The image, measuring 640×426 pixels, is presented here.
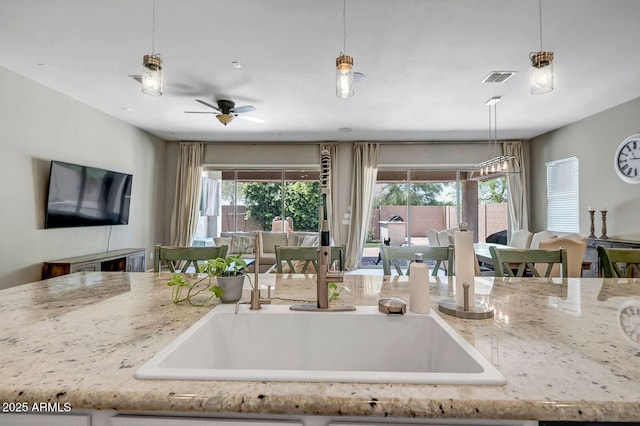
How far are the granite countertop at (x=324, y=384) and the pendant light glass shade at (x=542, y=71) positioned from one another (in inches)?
54.6

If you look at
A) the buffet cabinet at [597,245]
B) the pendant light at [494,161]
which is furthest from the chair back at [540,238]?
the pendant light at [494,161]

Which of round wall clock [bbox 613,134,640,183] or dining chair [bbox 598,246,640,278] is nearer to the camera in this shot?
dining chair [bbox 598,246,640,278]

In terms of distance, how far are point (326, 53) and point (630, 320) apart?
2.81 metres

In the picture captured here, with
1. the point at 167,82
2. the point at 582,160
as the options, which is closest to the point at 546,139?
the point at 582,160

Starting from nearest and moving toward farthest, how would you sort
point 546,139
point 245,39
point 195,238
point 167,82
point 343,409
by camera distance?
1. point 343,409
2. point 245,39
3. point 167,82
4. point 546,139
5. point 195,238

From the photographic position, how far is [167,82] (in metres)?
3.56

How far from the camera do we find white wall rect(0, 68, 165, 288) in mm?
3291

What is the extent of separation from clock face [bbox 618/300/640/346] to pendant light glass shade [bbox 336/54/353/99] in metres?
1.61

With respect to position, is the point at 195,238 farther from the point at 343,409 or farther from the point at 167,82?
the point at 343,409

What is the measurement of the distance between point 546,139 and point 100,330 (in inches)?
275

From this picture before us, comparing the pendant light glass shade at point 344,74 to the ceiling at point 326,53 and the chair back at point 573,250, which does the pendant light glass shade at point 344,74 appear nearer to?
the ceiling at point 326,53

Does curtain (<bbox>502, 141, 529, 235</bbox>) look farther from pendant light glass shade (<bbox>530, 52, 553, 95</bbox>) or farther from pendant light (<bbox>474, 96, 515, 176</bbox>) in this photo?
pendant light glass shade (<bbox>530, 52, 553, 95</bbox>)

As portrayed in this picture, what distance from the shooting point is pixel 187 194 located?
20.7 ft

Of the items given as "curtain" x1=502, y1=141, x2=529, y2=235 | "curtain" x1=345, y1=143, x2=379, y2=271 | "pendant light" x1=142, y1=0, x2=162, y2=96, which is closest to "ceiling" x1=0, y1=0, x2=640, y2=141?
"pendant light" x1=142, y1=0, x2=162, y2=96
